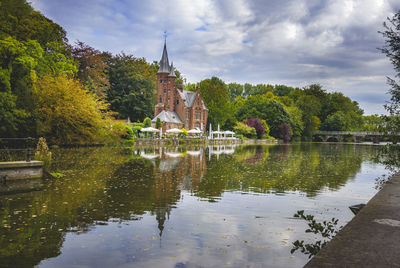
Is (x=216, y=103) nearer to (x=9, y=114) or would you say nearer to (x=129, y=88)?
(x=129, y=88)

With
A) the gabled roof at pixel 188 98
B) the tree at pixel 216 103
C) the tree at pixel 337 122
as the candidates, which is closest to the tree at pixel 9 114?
the gabled roof at pixel 188 98

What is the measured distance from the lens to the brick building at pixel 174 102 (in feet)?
239

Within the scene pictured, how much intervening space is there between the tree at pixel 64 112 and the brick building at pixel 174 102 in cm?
3758

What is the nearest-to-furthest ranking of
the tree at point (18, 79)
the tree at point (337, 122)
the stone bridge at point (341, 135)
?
the tree at point (18, 79) → the stone bridge at point (341, 135) → the tree at point (337, 122)

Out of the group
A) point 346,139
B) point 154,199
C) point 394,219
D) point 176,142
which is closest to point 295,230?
point 394,219

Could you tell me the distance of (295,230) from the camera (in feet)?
24.1

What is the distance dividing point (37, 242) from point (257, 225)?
4.69 metres

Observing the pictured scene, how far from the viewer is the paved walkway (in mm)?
3354

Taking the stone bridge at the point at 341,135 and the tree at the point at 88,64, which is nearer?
the tree at the point at 88,64

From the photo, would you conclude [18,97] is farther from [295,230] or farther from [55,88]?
[295,230]

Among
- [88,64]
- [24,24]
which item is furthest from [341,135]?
[24,24]

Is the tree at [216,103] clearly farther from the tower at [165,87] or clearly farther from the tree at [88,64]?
the tree at [88,64]

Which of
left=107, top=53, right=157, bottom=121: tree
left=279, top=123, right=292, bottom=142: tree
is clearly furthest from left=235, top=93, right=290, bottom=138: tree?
left=107, top=53, right=157, bottom=121: tree

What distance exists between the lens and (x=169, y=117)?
70312 millimetres
